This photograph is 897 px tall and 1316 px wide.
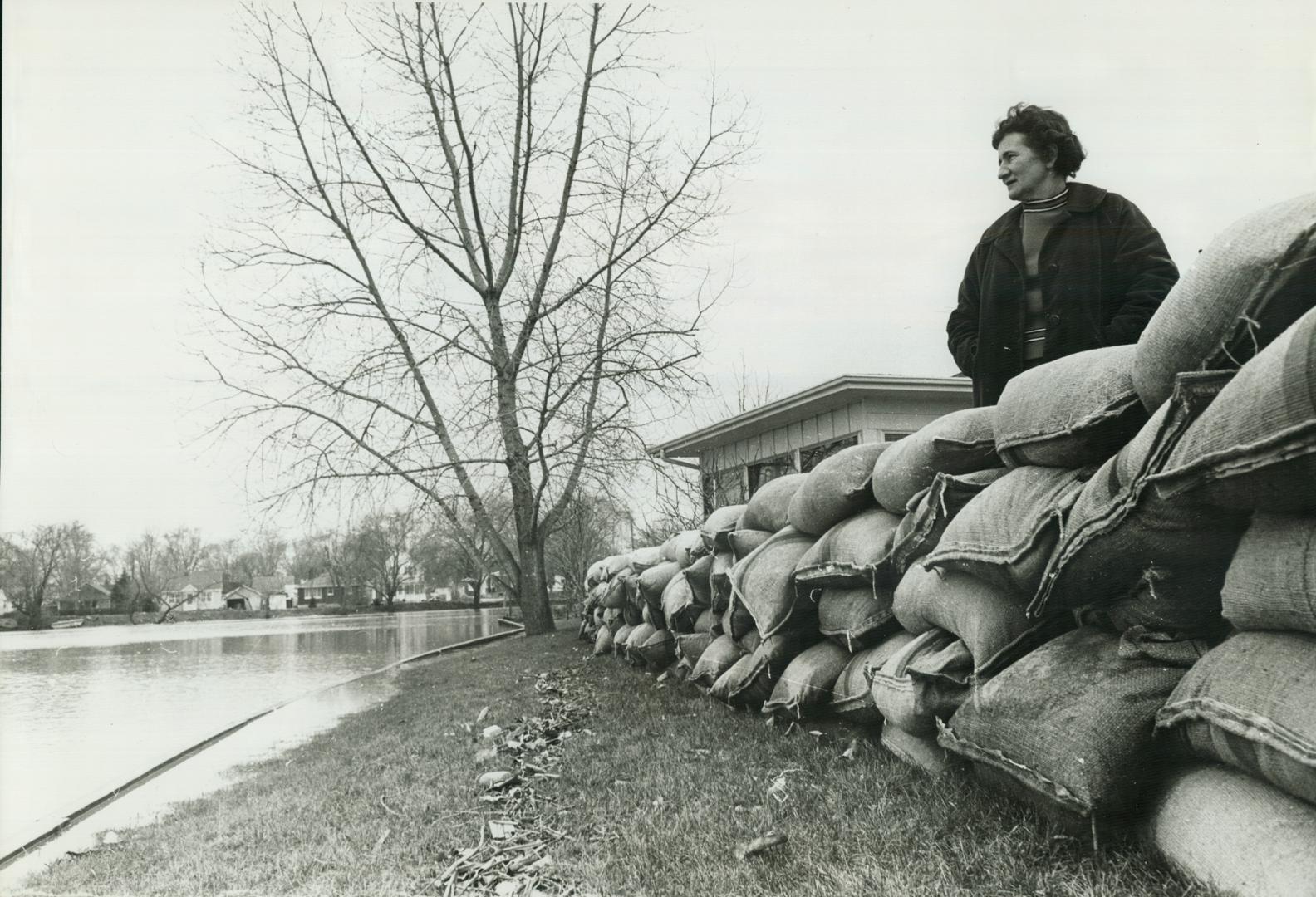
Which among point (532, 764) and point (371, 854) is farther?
point (532, 764)

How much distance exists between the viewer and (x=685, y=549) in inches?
248

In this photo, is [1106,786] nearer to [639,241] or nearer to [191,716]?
[191,716]

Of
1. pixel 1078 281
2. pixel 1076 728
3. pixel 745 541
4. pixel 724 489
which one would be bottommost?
pixel 1076 728

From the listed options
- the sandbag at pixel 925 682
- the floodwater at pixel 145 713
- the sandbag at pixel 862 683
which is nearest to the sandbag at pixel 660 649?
the floodwater at pixel 145 713

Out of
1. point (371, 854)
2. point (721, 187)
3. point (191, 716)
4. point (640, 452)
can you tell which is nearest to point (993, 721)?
point (371, 854)

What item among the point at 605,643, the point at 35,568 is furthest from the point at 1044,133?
the point at 35,568

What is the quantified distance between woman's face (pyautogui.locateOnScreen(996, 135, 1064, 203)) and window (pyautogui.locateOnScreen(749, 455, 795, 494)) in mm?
7542

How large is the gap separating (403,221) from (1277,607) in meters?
12.6

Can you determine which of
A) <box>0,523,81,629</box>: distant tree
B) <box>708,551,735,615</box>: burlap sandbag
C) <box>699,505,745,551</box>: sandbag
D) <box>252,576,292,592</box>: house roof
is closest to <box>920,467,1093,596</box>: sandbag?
<box>708,551,735,615</box>: burlap sandbag

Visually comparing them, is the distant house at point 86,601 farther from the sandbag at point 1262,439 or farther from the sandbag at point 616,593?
the sandbag at point 1262,439

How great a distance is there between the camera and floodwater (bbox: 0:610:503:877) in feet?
13.4

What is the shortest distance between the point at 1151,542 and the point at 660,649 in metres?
4.89

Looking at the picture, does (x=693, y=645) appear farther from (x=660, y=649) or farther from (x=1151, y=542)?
(x=1151, y=542)

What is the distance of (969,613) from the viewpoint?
7.92 feet
